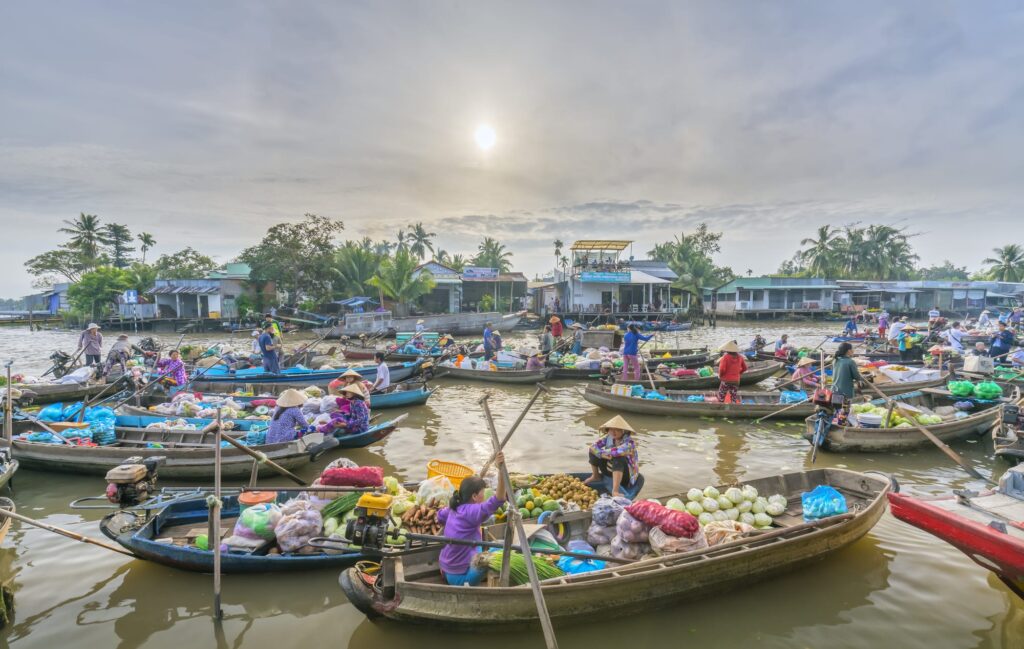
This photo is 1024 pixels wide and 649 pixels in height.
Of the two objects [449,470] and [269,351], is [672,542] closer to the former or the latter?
[449,470]

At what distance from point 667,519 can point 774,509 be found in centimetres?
180

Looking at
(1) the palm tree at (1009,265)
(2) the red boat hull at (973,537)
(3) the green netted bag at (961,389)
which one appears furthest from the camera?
(1) the palm tree at (1009,265)

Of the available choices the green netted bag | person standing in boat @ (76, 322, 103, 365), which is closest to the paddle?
the green netted bag

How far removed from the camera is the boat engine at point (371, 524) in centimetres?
450

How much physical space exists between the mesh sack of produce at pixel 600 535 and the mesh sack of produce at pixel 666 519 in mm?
345

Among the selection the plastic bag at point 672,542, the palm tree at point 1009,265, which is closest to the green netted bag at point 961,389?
the plastic bag at point 672,542

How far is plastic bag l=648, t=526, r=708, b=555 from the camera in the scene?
4.68 meters

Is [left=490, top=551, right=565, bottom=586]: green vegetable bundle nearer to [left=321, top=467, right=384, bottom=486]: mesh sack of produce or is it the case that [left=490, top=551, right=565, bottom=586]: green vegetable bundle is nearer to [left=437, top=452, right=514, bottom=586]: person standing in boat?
[left=437, top=452, right=514, bottom=586]: person standing in boat

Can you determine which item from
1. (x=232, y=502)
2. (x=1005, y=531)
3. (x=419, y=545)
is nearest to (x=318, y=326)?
(x=232, y=502)

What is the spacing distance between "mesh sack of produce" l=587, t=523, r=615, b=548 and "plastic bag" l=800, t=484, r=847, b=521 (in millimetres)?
2267

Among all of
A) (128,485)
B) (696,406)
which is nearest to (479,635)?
(128,485)

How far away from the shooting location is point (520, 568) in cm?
436

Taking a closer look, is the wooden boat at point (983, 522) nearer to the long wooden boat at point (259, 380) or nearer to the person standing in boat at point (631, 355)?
the person standing in boat at point (631, 355)

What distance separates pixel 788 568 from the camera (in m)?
5.02
